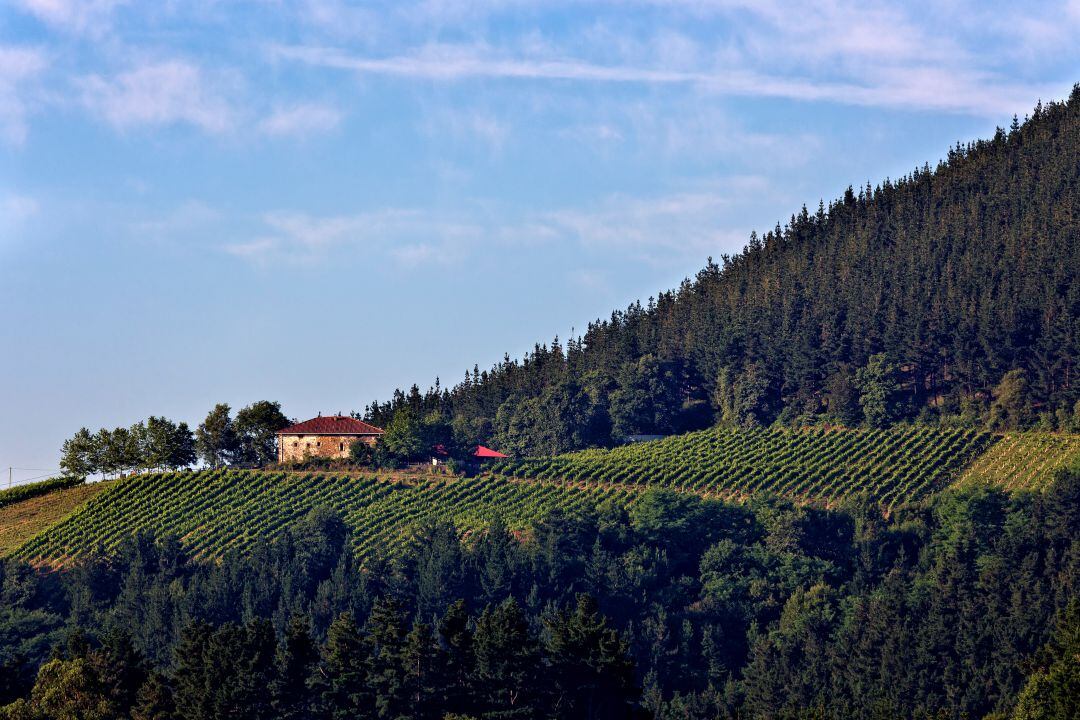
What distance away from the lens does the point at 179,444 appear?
141 meters

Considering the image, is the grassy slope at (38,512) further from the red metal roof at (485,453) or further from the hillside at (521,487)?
the red metal roof at (485,453)

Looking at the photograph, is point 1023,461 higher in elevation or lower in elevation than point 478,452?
lower

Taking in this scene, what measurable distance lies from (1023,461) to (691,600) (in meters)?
26.5

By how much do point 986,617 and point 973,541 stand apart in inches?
448

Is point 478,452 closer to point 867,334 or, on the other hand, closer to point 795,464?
point 795,464

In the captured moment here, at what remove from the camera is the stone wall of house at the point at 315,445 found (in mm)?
142000

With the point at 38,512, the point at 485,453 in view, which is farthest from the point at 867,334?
the point at 38,512

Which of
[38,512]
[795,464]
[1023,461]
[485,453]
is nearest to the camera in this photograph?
[1023,461]

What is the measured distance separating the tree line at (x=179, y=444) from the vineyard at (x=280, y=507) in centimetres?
497

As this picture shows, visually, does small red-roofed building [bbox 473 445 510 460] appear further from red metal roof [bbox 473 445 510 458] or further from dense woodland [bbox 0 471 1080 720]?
dense woodland [bbox 0 471 1080 720]

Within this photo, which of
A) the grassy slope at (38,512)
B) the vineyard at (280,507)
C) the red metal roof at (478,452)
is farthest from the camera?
the red metal roof at (478,452)

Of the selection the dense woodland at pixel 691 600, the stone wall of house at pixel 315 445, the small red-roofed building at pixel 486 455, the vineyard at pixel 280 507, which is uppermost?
the stone wall of house at pixel 315 445

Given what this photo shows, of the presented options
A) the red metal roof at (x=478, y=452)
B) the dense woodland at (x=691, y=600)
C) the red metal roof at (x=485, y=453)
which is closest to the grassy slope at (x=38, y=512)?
the dense woodland at (x=691, y=600)

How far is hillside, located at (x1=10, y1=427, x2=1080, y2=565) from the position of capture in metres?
125
